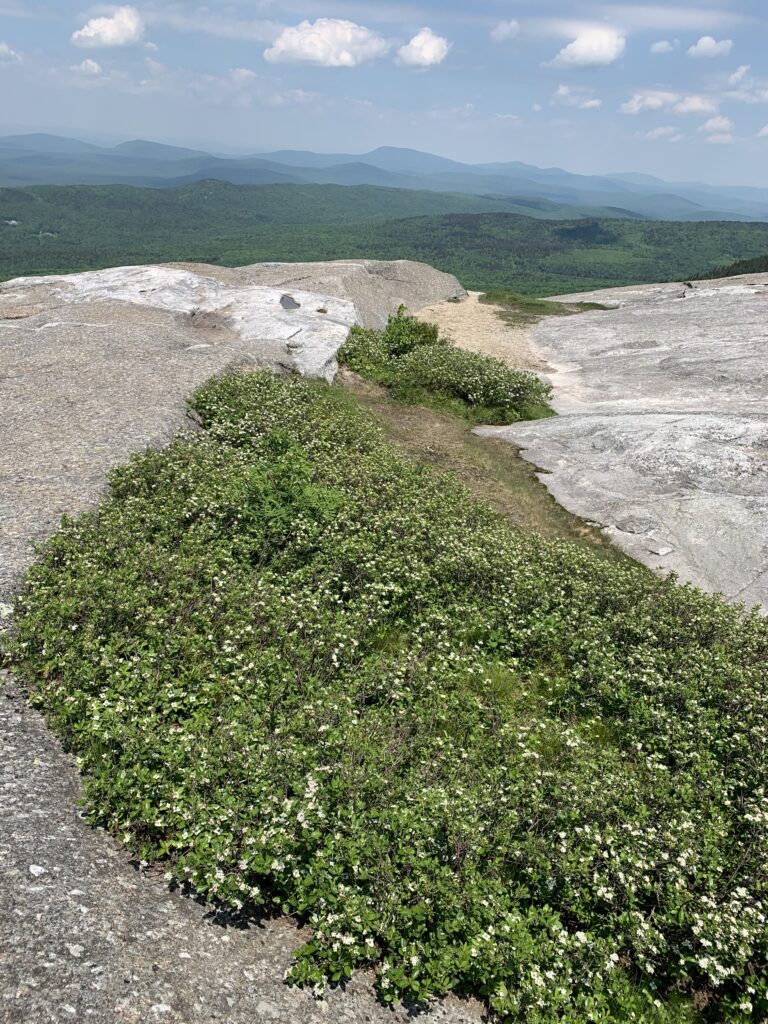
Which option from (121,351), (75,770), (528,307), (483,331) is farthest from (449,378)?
(528,307)

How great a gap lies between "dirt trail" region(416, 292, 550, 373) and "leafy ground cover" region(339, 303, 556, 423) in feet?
17.7

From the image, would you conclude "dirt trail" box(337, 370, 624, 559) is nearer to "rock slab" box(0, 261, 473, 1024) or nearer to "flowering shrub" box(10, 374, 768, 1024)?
"flowering shrub" box(10, 374, 768, 1024)

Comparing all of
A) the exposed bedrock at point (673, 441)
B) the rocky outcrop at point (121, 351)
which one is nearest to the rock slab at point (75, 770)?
the rocky outcrop at point (121, 351)

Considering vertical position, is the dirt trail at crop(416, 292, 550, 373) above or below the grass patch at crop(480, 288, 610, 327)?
below

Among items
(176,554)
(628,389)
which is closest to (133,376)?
(176,554)

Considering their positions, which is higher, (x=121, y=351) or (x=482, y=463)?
→ (x=121, y=351)

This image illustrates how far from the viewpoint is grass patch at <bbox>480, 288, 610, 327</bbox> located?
1786 inches

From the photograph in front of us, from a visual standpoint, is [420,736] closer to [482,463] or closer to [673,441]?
[482,463]

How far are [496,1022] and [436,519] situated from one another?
32.7 ft

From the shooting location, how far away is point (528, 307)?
162ft

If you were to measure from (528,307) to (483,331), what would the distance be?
34.5ft

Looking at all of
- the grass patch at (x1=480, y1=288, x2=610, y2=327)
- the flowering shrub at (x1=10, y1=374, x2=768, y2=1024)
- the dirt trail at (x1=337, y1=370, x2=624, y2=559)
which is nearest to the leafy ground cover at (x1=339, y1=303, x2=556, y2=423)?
the dirt trail at (x1=337, y1=370, x2=624, y2=559)

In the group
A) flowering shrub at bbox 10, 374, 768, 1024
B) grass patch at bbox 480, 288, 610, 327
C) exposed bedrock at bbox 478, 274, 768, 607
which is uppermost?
grass patch at bbox 480, 288, 610, 327

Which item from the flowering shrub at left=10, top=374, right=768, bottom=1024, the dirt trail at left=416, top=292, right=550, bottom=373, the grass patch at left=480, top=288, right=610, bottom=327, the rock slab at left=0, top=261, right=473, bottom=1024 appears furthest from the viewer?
the grass patch at left=480, top=288, right=610, bottom=327
